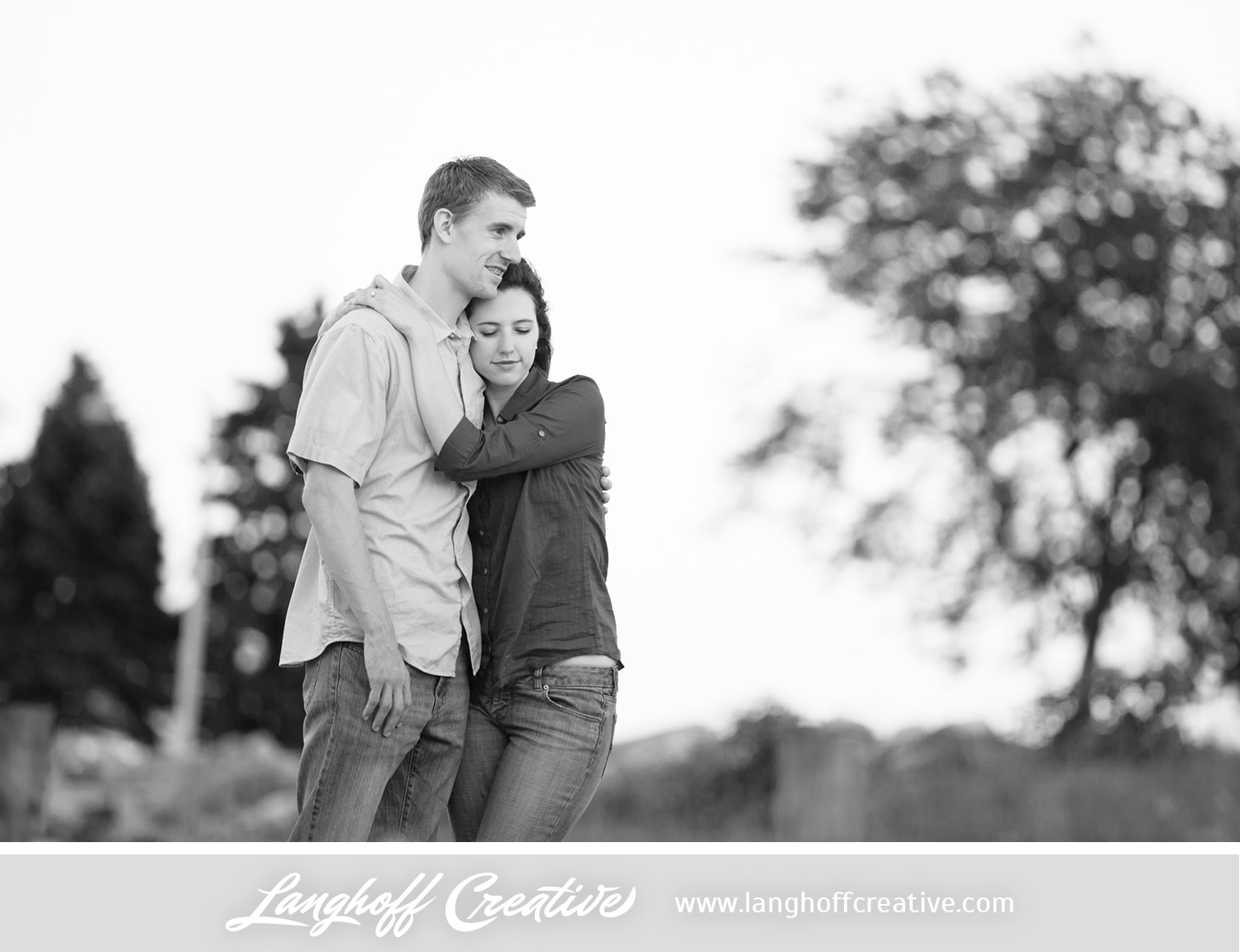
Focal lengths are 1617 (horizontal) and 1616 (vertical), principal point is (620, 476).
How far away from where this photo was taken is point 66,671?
34000mm

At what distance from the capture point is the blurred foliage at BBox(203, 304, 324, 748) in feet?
112

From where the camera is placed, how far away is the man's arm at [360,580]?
11.3 ft

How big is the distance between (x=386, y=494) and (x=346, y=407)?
22cm

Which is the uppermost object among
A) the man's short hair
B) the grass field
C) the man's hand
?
the man's short hair

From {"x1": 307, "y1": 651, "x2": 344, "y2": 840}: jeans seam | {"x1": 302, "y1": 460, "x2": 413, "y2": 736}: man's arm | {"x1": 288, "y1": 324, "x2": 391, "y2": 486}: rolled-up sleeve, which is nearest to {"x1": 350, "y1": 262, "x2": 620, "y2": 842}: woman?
{"x1": 288, "y1": 324, "x2": 391, "y2": 486}: rolled-up sleeve

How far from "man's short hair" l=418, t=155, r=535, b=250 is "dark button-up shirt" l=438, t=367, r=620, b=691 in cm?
46

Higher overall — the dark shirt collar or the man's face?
the man's face

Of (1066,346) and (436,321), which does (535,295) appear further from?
(1066,346)

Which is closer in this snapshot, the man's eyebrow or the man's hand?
the man's hand

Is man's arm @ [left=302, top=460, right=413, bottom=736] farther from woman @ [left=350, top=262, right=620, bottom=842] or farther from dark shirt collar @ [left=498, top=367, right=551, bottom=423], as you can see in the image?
dark shirt collar @ [left=498, top=367, right=551, bottom=423]
